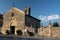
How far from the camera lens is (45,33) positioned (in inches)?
1870

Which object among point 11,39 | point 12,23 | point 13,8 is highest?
point 13,8

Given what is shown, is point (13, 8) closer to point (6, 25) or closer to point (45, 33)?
point (6, 25)

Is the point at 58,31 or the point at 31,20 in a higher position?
the point at 31,20

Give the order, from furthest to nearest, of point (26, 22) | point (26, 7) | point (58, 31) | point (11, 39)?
point (26, 7) < point (26, 22) < point (58, 31) < point (11, 39)

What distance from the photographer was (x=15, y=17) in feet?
180

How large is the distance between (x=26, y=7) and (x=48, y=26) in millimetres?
14583

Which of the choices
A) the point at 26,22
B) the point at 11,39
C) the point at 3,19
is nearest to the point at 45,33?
the point at 26,22

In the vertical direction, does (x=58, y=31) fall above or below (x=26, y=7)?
below

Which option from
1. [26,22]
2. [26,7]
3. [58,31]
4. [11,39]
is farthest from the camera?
[26,7]

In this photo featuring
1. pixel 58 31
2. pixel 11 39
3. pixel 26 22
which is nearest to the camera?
pixel 11 39

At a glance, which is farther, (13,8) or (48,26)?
(13,8)

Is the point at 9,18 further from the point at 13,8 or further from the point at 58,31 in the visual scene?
the point at 58,31

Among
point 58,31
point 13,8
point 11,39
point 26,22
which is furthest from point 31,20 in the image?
point 11,39

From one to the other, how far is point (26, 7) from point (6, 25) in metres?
8.91
